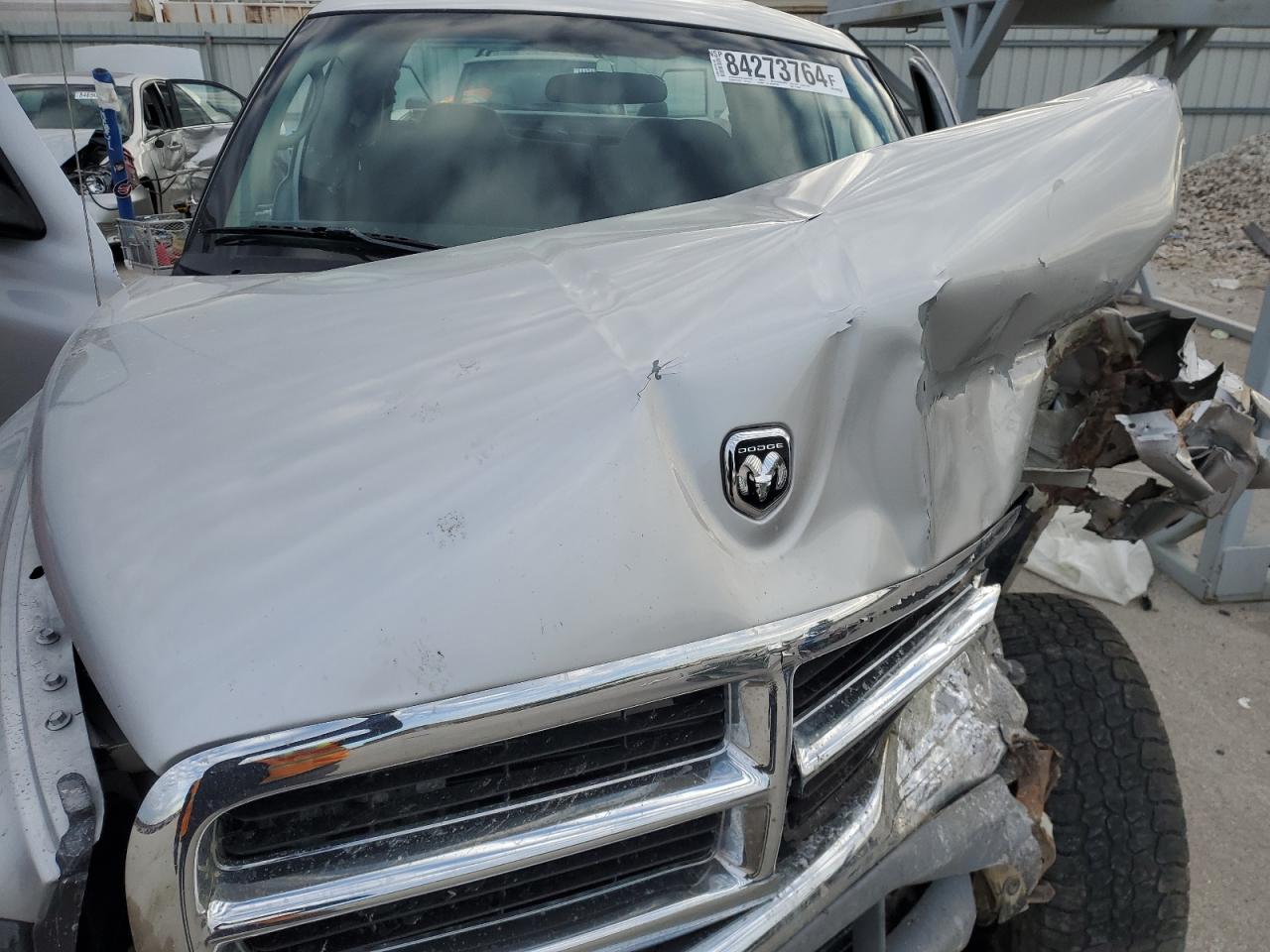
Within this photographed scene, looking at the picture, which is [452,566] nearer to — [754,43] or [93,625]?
[93,625]

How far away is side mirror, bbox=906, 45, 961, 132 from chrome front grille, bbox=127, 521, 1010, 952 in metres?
2.79

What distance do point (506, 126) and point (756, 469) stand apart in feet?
4.53

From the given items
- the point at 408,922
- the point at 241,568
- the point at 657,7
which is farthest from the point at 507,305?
the point at 657,7

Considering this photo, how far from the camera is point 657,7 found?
2414mm

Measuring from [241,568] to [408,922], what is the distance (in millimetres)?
417

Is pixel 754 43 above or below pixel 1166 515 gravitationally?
above

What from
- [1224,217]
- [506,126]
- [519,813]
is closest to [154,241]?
[506,126]

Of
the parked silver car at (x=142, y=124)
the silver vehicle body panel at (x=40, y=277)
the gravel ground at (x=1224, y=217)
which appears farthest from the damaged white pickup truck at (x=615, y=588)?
the gravel ground at (x=1224, y=217)

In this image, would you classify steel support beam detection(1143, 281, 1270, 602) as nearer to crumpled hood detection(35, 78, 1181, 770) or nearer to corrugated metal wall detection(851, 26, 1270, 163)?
crumpled hood detection(35, 78, 1181, 770)

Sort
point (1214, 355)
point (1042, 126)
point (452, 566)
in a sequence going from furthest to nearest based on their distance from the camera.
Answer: point (1214, 355), point (1042, 126), point (452, 566)

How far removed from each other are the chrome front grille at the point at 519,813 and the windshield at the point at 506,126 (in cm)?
125

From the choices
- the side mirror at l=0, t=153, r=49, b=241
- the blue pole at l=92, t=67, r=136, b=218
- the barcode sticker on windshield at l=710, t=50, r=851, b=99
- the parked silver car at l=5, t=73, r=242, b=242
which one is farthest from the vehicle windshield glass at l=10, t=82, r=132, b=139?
the barcode sticker on windshield at l=710, t=50, r=851, b=99

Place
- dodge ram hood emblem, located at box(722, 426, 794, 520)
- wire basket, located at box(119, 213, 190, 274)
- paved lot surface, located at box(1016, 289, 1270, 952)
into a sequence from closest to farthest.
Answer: dodge ram hood emblem, located at box(722, 426, 794, 520), wire basket, located at box(119, 213, 190, 274), paved lot surface, located at box(1016, 289, 1270, 952)

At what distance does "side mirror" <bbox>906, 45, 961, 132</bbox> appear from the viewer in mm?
3439
